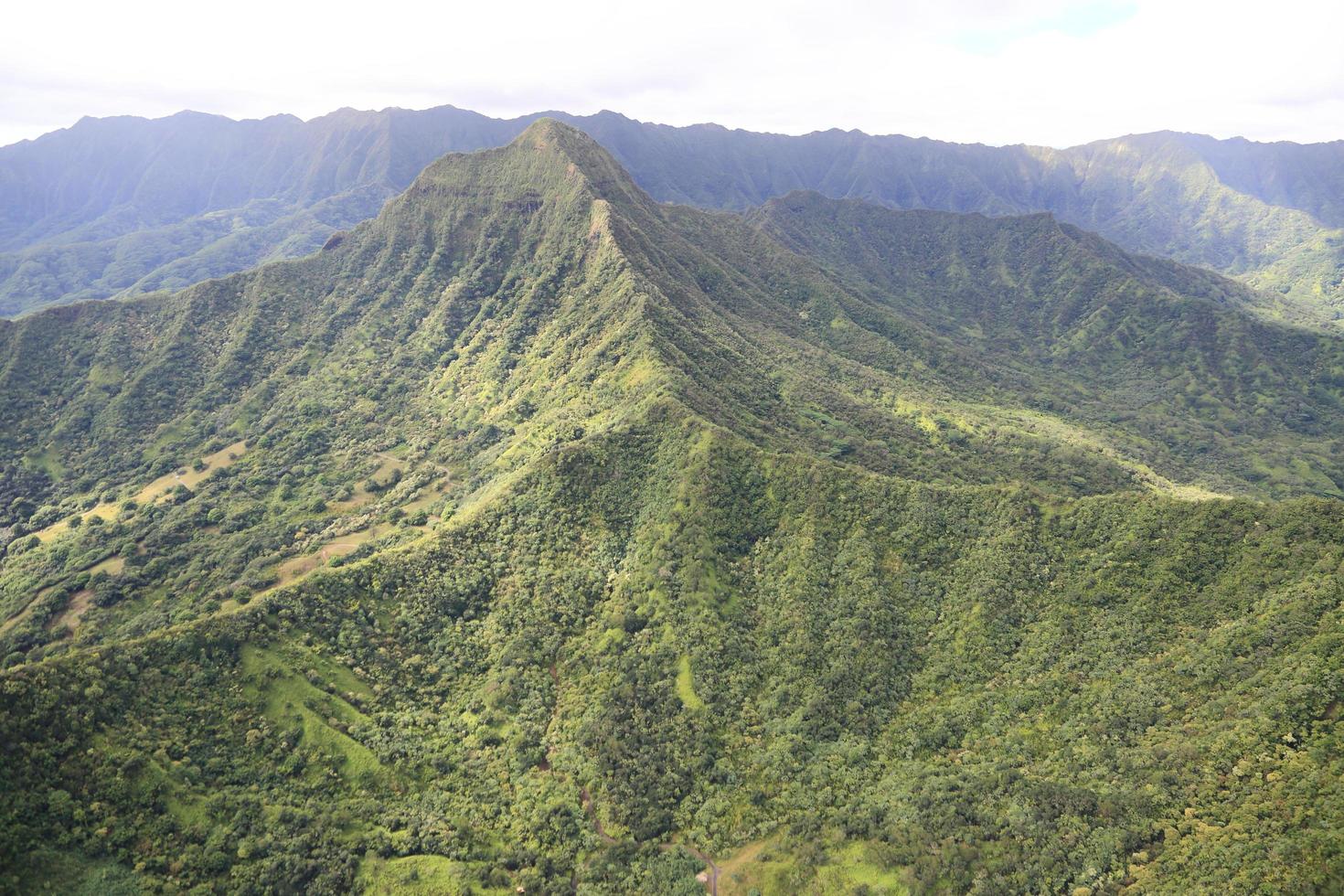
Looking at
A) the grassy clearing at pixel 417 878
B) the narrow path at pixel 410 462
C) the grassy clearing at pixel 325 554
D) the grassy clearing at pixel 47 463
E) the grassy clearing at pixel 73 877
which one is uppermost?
the narrow path at pixel 410 462

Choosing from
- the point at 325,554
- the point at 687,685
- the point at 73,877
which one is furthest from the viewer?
the point at 325,554

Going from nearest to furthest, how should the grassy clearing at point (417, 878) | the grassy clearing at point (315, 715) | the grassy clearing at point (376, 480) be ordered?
the grassy clearing at point (417, 878) → the grassy clearing at point (315, 715) → the grassy clearing at point (376, 480)

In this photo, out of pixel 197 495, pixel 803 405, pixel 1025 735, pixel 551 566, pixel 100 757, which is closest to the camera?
pixel 100 757

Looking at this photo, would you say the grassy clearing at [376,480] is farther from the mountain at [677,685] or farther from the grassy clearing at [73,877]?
the grassy clearing at [73,877]

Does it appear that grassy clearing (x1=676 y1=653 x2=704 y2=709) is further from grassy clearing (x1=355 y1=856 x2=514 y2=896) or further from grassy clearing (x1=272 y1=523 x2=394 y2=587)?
grassy clearing (x1=272 y1=523 x2=394 y2=587)

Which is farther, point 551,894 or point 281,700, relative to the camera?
point 281,700

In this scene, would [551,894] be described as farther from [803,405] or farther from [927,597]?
[803,405]

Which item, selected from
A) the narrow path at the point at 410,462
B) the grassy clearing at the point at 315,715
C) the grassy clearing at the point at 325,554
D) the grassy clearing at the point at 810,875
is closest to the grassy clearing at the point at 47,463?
the narrow path at the point at 410,462

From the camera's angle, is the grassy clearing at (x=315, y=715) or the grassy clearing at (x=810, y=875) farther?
the grassy clearing at (x=315, y=715)

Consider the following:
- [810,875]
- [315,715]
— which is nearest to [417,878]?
[315,715]

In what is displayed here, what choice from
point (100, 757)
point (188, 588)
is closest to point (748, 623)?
point (100, 757)

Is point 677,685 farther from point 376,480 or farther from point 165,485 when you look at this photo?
point 165,485
